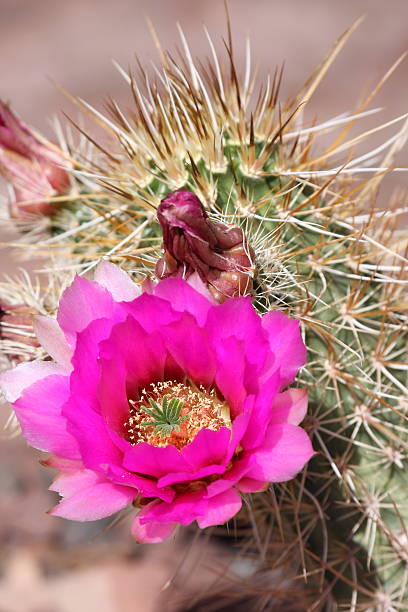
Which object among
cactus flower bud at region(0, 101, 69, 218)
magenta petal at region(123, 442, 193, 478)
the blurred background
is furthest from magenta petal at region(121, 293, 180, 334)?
the blurred background

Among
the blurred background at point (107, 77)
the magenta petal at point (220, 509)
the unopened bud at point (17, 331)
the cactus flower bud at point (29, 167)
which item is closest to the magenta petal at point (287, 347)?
the magenta petal at point (220, 509)

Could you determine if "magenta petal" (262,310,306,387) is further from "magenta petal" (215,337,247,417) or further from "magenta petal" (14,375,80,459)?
"magenta petal" (14,375,80,459)

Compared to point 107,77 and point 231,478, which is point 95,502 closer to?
point 231,478

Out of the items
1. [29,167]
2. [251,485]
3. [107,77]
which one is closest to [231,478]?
[251,485]

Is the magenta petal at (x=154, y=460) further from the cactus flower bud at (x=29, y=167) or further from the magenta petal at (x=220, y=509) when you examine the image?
the cactus flower bud at (x=29, y=167)

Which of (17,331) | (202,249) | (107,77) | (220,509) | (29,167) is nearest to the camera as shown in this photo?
(220,509)
